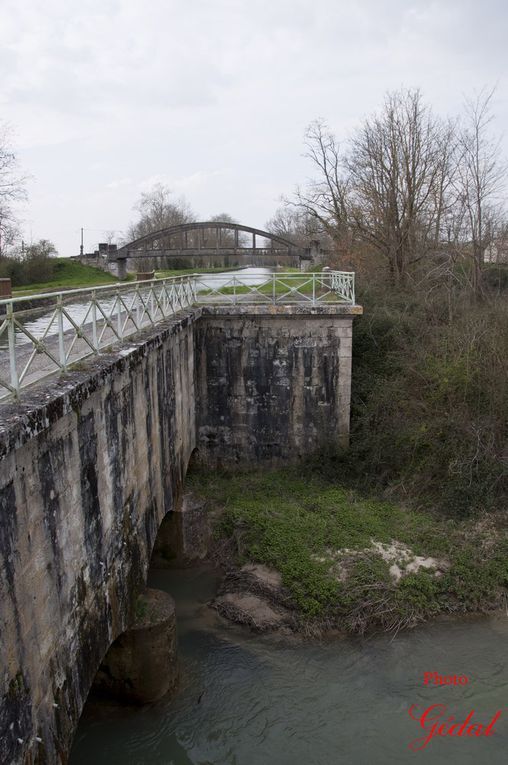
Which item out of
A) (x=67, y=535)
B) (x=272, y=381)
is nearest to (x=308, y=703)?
(x=67, y=535)

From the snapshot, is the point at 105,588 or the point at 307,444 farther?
the point at 307,444

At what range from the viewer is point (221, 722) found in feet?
29.5

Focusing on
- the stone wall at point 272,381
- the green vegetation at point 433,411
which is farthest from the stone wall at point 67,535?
the green vegetation at point 433,411

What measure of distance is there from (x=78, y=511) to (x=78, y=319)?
433 cm

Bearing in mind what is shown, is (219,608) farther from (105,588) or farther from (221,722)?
(105,588)

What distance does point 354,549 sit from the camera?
12.4m

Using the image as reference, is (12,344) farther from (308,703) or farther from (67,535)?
(308,703)

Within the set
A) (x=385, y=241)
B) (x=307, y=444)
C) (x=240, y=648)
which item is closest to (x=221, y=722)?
(x=240, y=648)

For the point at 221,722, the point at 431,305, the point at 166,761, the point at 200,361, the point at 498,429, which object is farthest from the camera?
the point at 431,305

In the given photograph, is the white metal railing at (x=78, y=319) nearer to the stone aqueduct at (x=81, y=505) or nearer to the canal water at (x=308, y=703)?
the stone aqueduct at (x=81, y=505)

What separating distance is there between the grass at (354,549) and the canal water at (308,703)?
476 mm

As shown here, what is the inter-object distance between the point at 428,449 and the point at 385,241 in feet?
34.1

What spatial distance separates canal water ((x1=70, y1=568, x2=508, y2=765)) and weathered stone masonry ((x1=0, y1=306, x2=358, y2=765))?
6.73 ft

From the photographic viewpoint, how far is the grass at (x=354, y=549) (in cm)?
1132
